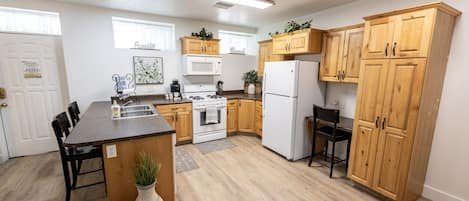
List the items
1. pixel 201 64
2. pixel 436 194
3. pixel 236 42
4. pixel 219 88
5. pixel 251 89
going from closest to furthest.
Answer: pixel 436 194 < pixel 201 64 < pixel 219 88 < pixel 251 89 < pixel 236 42

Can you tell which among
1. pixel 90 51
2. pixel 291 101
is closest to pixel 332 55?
pixel 291 101

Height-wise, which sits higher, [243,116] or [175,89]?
[175,89]

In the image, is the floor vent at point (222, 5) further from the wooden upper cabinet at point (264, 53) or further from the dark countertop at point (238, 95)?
the dark countertop at point (238, 95)

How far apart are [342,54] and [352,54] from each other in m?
0.15

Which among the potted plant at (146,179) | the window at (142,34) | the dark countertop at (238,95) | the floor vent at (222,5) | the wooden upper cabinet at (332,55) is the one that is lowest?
the potted plant at (146,179)

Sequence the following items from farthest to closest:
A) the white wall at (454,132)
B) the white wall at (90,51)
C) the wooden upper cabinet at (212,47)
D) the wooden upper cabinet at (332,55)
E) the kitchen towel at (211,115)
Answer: the wooden upper cabinet at (212,47) < the kitchen towel at (211,115) < the white wall at (90,51) < the wooden upper cabinet at (332,55) < the white wall at (454,132)

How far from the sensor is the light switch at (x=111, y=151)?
5.96 feet

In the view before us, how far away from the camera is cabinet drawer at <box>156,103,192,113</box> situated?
3.76 meters

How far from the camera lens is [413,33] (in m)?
2.01

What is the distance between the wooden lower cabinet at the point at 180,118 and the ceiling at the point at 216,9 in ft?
5.85

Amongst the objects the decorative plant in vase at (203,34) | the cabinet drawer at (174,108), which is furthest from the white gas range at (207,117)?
the decorative plant in vase at (203,34)

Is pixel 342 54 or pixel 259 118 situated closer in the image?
pixel 342 54

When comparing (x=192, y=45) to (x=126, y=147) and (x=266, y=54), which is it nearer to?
(x=266, y=54)

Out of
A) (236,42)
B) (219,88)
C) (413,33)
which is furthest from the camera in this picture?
(236,42)
